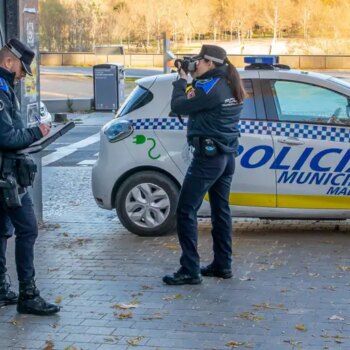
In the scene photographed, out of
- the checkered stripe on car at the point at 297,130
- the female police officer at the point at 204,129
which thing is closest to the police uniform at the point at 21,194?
the female police officer at the point at 204,129

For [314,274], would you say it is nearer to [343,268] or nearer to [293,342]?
[343,268]

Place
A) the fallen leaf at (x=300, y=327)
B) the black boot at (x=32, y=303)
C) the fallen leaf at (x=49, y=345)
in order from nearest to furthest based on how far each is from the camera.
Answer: the fallen leaf at (x=49, y=345)
the fallen leaf at (x=300, y=327)
the black boot at (x=32, y=303)

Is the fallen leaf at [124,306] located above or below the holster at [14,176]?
below

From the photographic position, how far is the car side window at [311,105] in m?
8.46

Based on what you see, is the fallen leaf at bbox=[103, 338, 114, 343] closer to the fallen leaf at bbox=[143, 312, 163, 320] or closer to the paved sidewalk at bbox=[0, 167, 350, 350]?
the paved sidewalk at bbox=[0, 167, 350, 350]

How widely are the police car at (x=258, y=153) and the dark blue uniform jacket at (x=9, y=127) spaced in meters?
2.92

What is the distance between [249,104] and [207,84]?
77.2 inches

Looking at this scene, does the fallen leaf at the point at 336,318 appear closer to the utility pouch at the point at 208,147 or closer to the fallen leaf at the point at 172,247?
the utility pouch at the point at 208,147

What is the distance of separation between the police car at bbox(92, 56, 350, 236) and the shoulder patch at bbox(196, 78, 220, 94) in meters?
1.80

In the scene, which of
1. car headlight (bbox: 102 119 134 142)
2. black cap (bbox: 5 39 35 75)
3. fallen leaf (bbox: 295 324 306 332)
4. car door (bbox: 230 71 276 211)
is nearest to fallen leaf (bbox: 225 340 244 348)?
fallen leaf (bbox: 295 324 306 332)

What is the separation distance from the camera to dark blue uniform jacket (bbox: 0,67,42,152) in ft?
18.7

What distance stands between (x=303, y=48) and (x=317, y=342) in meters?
48.9

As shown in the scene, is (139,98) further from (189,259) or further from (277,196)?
(189,259)

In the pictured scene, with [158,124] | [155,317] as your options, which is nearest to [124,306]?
[155,317]
